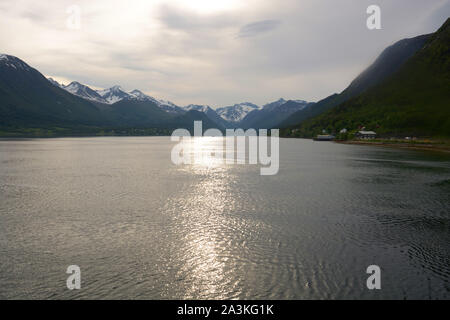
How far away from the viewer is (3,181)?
64250 mm

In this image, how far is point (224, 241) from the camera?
1201 inches

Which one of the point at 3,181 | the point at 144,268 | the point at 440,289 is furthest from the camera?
the point at 3,181

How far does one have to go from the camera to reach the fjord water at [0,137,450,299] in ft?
71.2

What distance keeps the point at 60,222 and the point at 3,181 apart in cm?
3979

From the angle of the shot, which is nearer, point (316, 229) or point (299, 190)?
point (316, 229)

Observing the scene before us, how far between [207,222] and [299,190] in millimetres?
26406

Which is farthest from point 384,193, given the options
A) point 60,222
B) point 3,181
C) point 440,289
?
point 3,181

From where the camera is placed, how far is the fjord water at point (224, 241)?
21688mm

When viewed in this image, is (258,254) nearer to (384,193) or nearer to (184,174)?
(384,193)

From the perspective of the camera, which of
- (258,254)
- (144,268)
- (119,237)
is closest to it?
(144,268)

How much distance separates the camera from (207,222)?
3697 cm

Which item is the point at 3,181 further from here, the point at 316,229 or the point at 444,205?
the point at 444,205

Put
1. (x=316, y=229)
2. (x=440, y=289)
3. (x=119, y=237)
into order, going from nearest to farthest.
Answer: (x=440, y=289)
(x=119, y=237)
(x=316, y=229)
